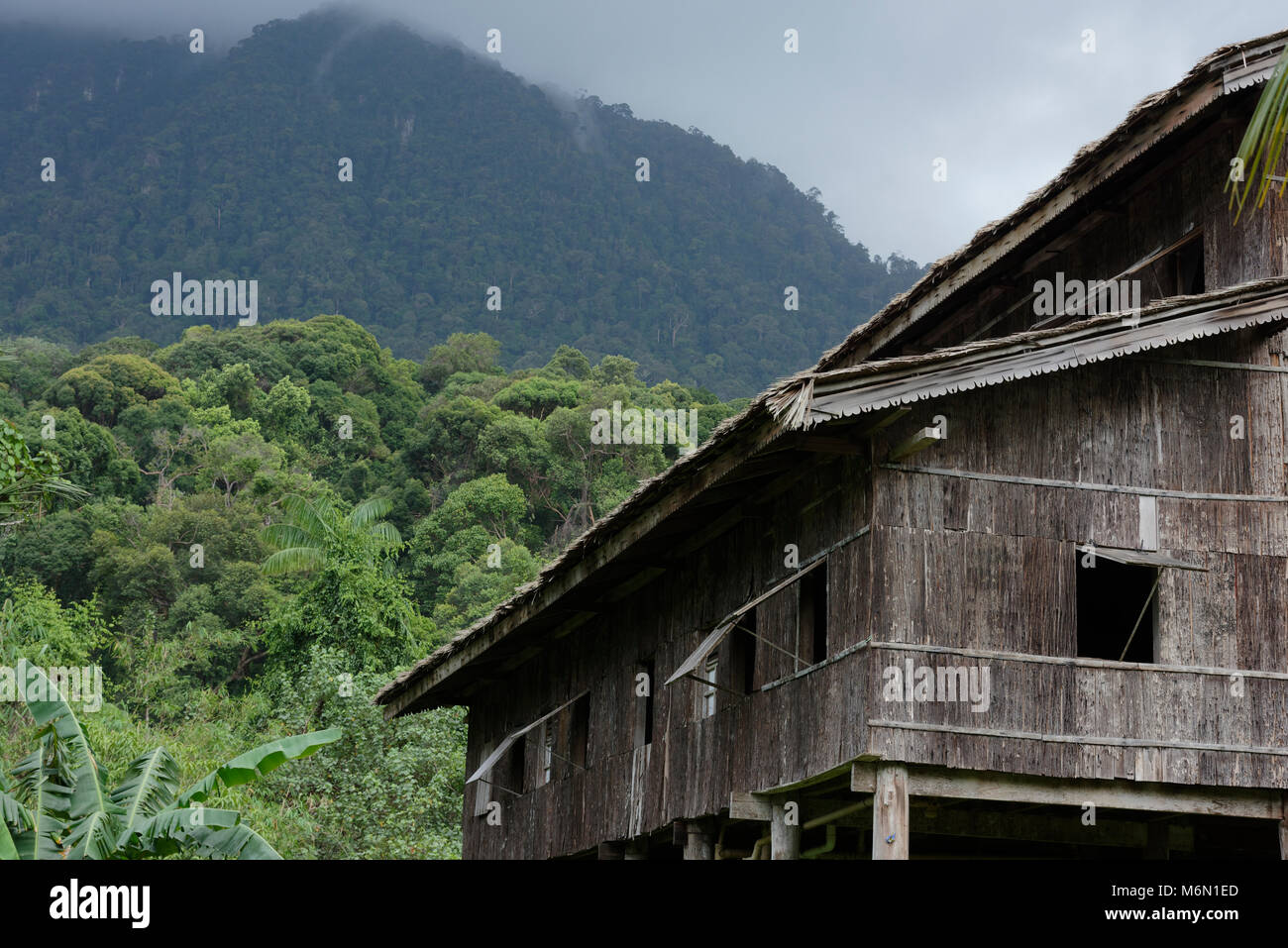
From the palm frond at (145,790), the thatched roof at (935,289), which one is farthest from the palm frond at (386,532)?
the palm frond at (145,790)

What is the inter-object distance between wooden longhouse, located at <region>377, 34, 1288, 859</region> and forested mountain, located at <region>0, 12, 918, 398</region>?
77995mm

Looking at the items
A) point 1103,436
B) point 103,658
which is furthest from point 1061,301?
point 103,658

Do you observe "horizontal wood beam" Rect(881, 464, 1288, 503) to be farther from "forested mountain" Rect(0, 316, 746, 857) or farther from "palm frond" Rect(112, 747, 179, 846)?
"forested mountain" Rect(0, 316, 746, 857)

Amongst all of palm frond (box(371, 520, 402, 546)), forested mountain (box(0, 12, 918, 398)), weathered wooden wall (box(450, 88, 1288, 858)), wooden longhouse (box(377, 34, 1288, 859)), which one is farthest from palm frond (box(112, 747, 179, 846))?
forested mountain (box(0, 12, 918, 398))

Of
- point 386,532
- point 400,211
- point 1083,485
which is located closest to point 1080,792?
point 1083,485

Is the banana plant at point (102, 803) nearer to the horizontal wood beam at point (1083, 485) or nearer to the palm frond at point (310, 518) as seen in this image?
the horizontal wood beam at point (1083, 485)

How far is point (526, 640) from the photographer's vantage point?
2152cm

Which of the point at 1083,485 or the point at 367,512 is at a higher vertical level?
the point at 367,512

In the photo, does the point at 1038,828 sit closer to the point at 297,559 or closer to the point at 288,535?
the point at 297,559

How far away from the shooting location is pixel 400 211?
129 m

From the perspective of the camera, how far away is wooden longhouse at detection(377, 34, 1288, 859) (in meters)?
13.4

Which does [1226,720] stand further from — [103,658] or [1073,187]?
[103,658]

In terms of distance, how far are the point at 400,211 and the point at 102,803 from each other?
116720 millimetres

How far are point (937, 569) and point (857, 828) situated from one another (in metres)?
3.78
